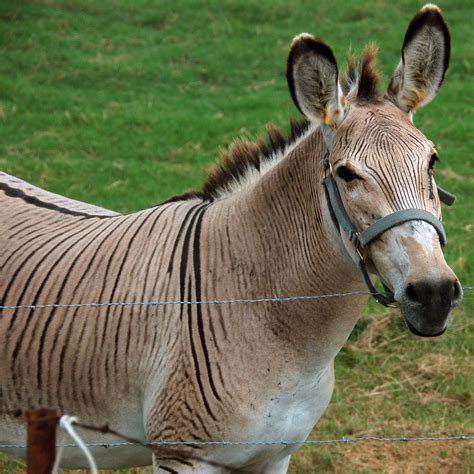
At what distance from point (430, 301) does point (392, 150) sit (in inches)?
24.7

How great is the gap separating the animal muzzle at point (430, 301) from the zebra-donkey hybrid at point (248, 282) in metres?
0.03

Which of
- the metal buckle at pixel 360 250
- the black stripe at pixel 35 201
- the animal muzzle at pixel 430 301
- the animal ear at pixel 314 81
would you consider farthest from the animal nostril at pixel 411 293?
the black stripe at pixel 35 201

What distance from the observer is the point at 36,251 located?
4676 mm

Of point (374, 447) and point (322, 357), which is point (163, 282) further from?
point (374, 447)

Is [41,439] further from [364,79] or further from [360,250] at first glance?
[364,79]

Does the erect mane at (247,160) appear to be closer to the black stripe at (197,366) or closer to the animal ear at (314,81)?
the animal ear at (314,81)

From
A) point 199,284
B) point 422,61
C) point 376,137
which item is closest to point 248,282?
point 199,284

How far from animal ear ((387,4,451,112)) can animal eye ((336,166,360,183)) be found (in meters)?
0.48

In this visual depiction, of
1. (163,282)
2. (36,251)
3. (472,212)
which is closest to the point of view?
(163,282)

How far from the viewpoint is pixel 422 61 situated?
4.02m

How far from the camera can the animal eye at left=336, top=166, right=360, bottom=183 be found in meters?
3.70

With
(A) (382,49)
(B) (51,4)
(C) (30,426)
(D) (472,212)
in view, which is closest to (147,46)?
(B) (51,4)

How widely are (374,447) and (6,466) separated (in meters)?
2.20

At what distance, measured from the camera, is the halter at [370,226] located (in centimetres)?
354
